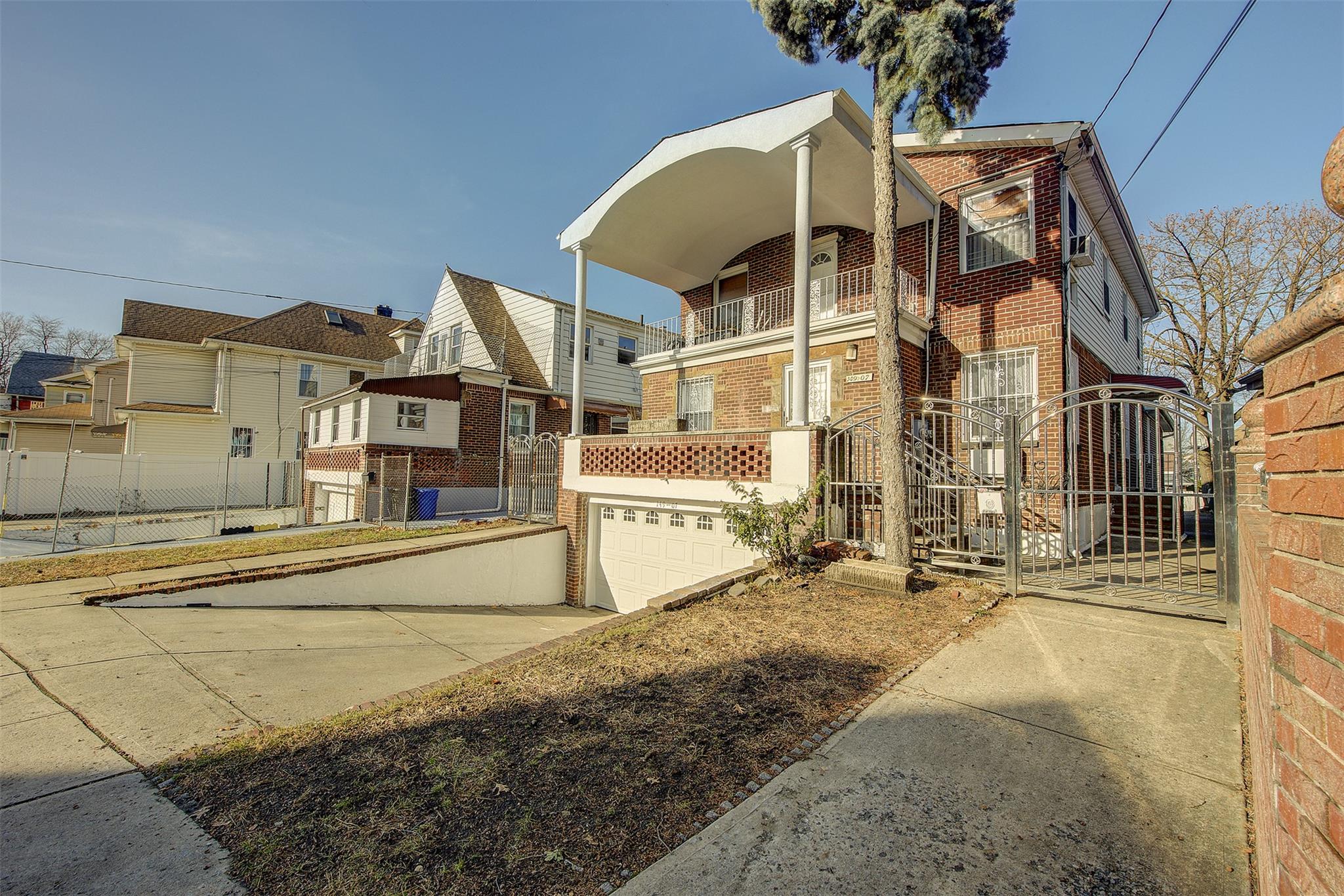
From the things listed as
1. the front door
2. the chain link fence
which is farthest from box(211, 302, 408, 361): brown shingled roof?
A: the front door

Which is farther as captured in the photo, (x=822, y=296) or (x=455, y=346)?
(x=455, y=346)

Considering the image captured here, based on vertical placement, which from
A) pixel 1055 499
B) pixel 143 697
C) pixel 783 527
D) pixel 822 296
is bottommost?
pixel 143 697

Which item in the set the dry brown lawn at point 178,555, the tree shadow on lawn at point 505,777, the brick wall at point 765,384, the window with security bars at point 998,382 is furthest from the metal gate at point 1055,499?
the dry brown lawn at point 178,555

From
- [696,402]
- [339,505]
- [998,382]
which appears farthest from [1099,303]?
[339,505]

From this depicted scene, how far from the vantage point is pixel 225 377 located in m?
23.7

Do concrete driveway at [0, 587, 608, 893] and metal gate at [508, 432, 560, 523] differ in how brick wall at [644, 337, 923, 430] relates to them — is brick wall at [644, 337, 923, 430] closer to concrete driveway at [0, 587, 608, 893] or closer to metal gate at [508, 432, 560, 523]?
metal gate at [508, 432, 560, 523]

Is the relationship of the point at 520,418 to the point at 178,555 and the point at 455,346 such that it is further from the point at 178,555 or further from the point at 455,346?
the point at 178,555

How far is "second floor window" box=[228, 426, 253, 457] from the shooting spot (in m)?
24.2

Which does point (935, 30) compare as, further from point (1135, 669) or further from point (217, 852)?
point (217, 852)

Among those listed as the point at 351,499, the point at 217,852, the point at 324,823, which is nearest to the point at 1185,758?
the point at 324,823

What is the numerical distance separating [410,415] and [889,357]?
15.4m

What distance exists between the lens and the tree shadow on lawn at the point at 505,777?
2184 millimetres

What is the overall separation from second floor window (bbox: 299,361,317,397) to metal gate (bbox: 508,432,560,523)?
16968 mm

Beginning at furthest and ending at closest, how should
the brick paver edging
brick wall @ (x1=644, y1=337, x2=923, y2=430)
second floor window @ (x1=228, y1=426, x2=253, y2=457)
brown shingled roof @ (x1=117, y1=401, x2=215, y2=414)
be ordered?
second floor window @ (x1=228, y1=426, x2=253, y2=457)
brown shingled roof @ (x1=117, y1=401, x2=215, y2=414)
brick wall @ (x1=644, y1=337, x2=923, y2=430)
the brick paver edging
